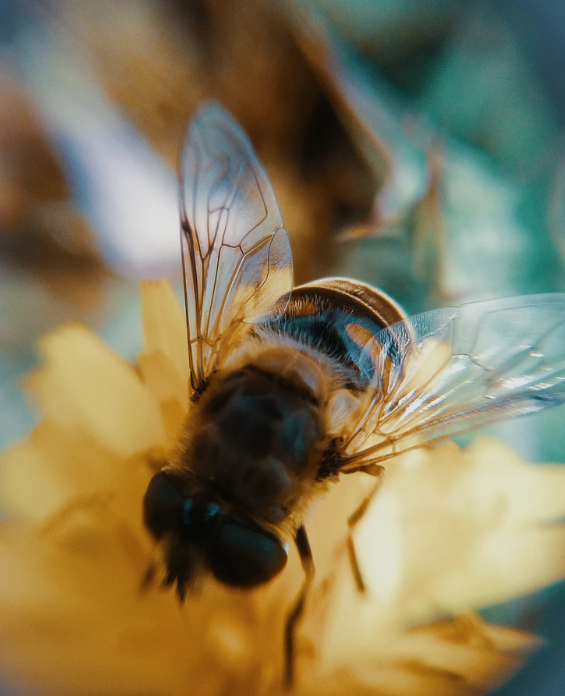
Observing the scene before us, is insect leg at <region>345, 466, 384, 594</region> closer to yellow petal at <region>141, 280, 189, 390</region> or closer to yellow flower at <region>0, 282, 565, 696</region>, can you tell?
yellow flower at <region>0, 282, 565, 696</region>

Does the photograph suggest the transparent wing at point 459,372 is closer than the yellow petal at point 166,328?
Yes

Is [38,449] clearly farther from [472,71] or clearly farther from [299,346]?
[472,71]

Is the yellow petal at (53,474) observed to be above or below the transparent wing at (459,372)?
below

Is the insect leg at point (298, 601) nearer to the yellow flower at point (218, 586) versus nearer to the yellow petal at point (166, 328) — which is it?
the yellow flower at point (218, 586)

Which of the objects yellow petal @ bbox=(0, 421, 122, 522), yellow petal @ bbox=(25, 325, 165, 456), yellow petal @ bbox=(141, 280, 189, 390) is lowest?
yellow petal @ bbox=(0, 421, 122, 522)

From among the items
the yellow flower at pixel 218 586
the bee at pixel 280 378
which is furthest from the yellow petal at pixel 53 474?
the bee at pixel 280 378

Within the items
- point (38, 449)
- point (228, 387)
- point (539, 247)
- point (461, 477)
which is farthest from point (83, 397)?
point (539, 247)

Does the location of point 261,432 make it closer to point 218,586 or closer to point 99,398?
point 218,586

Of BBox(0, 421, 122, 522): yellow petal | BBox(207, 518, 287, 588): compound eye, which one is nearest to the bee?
BBox(207, 518, 287, 588): compound eye

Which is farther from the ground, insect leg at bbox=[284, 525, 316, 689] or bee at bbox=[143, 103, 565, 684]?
bee at bbox=[143, 103, 565, 684]

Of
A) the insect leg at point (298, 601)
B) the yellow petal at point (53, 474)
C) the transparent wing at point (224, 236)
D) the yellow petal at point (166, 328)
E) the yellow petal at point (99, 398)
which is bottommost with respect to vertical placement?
the insect leg at point (298, 601)
